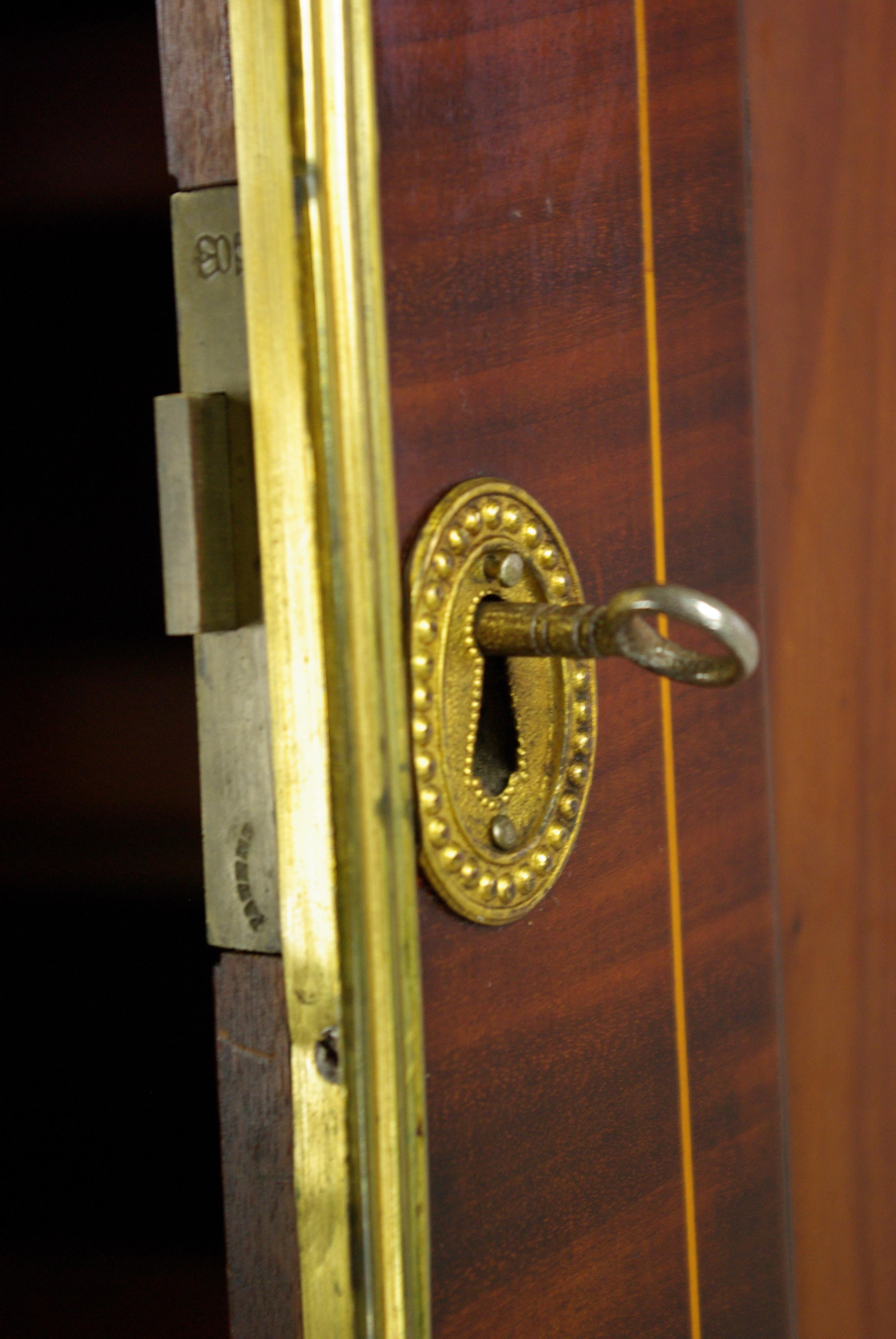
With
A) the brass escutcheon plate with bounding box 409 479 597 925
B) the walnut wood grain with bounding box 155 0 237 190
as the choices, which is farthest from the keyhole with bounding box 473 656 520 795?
the walnut wood grain with bounding box 155 0 237 190

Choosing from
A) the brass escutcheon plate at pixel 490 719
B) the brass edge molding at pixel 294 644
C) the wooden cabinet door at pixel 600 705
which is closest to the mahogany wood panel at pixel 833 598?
the wooden cabinet door at pixel 600 705

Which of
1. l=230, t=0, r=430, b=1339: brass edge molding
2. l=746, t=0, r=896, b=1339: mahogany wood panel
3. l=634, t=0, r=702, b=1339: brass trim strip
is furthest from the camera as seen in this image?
l=746, t=0, r=896, b=1339: mahogany wood panel

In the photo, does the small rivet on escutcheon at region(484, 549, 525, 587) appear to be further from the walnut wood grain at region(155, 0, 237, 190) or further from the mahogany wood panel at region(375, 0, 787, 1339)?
the walnut wood grain at region(155, 0, 237, 190)

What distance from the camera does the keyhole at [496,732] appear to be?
456mm

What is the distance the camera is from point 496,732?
1.52 feet

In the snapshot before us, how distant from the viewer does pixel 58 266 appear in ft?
2.78

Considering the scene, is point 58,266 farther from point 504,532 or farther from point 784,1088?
point 784,1088

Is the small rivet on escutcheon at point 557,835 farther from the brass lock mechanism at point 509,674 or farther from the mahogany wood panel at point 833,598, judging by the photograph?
the mahogany wood panel at point 833,598

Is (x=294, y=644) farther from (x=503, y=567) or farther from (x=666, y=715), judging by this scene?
(x=666, y=715)

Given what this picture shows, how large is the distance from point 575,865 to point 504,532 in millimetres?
121

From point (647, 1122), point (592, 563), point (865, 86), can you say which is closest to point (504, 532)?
point (592, 563)

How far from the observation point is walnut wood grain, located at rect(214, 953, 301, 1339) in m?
0.43

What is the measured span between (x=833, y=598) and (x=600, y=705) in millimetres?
260

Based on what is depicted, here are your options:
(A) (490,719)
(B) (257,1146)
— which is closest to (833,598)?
(A) (490,719)
